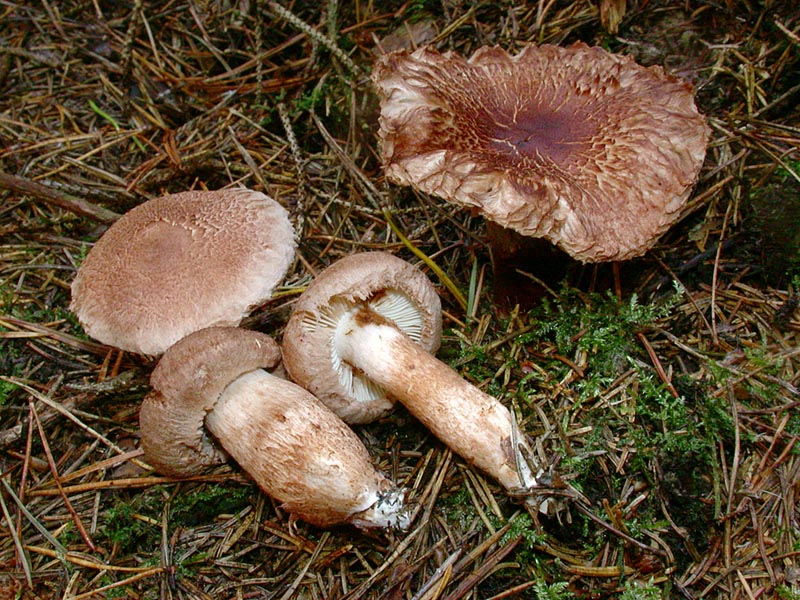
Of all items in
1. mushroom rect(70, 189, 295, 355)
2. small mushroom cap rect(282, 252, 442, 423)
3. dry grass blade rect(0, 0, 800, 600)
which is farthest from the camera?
mushroom rect(70, 189, 295, 355)

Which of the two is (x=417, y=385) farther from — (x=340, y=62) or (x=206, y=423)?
(x=340, y=62)

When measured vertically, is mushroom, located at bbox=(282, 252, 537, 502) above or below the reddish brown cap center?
below

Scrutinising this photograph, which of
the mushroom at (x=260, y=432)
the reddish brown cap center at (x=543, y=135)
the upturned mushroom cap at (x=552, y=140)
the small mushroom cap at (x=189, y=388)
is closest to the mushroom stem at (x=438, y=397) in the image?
the mushroom at (x=260, y=432)

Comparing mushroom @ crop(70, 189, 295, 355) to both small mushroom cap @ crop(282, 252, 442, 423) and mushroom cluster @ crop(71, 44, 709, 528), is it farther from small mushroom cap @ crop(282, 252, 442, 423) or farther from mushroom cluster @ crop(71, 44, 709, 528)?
small mushroom cap @ crop(282, 252, 442, 423)

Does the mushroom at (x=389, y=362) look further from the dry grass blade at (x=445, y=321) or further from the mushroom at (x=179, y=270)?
the mushroom at (x=179, y=270)

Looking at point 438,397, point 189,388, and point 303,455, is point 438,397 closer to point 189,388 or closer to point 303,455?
point 303,455

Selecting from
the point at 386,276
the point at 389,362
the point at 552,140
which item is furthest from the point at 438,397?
the point at 552,140

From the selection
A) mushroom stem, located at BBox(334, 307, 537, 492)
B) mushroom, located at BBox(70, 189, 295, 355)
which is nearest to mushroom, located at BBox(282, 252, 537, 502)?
mushroom stem, located at BBox(334, 307, 537, 492)
